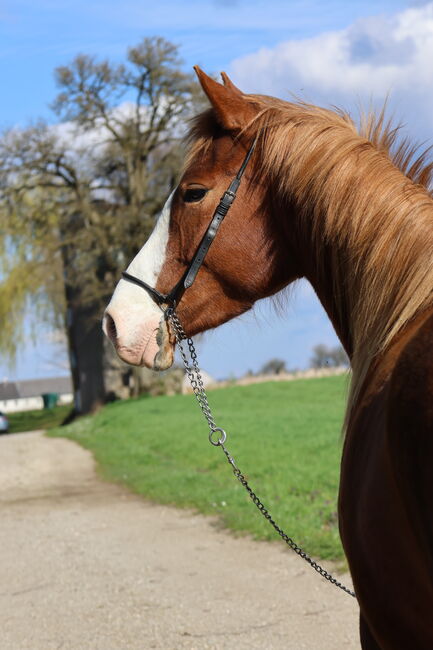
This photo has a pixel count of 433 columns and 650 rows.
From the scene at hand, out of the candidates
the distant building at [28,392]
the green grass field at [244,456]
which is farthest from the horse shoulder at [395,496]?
the distant building at [28,392]

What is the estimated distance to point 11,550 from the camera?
8500mm

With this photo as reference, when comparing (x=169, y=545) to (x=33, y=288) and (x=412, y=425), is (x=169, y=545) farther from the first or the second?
(x=33, y=288)

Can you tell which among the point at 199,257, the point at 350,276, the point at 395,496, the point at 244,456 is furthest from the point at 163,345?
the point at 244,456

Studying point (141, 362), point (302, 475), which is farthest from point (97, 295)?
point (141, 362)

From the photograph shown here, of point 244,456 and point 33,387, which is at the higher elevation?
point 33,387

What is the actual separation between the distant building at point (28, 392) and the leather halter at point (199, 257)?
87120mm

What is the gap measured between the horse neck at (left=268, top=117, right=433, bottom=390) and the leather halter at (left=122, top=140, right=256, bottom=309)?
156 mm

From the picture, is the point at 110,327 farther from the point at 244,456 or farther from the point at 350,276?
the point at 244,456

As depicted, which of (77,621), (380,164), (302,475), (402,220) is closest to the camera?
(402,220)

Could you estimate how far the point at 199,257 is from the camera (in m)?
2.81

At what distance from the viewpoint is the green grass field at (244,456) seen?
858cm

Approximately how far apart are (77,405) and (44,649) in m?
30.4

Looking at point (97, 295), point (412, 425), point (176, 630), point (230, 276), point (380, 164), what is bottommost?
point (176, 630)

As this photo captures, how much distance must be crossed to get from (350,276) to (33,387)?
96.7m
